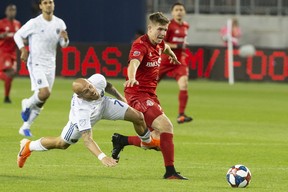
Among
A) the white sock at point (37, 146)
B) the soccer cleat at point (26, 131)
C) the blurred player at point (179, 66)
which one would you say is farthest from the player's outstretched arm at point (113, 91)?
the blurred player at point (179, 66)

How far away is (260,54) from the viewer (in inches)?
1400

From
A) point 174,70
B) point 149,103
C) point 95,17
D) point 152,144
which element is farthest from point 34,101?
point 95,17

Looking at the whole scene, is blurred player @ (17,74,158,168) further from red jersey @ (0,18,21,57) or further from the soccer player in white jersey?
red jersey @ (0,18,21,57)

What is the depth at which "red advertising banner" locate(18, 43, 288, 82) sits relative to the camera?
3541cm

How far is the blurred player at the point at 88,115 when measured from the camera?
1185 centimetres

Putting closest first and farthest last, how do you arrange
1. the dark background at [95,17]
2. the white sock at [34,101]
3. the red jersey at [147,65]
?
the red jersey at [147,65] → the white sock at [34,101] → the dark background at [95,17]

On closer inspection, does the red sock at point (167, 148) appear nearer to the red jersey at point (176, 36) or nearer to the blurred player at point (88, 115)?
the blurred player at point (88, 115)

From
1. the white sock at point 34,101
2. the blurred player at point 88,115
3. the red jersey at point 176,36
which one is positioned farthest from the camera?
the red jersey at point 176,36

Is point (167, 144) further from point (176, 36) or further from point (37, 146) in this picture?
point (176, 36)

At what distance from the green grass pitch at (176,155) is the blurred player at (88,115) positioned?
35 cm

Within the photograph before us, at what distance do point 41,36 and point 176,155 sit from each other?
3.83 metres

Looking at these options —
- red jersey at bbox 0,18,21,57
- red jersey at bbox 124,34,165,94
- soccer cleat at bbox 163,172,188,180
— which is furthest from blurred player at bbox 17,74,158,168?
red jersey at bbox 0,18,21,57

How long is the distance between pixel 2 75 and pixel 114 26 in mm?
18428

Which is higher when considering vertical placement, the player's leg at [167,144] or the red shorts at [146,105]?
the red shorts at [146,105]
